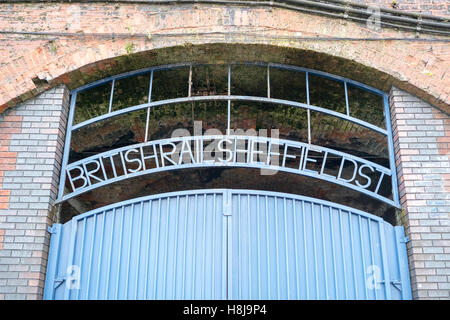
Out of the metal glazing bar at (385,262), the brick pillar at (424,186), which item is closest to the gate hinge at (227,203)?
the metal glazing bar at (385,262)

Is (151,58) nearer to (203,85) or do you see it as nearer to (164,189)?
(203,85)

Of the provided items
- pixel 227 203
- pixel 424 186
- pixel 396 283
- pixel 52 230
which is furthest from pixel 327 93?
pixel 52 230

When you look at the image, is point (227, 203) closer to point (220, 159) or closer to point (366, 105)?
point (220, 159)

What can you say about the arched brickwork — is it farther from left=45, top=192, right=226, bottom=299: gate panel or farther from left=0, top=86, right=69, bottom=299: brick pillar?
left=45, top=192, right=226, bottom=299: gate panel

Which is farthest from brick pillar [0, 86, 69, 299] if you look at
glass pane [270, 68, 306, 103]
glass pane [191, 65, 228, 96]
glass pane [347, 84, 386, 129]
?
glass pane [347, 84, 386, 129]

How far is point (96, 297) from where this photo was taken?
5.37 meters

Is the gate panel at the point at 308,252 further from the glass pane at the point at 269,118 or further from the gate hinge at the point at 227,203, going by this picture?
the glass pane at the point at 269,118

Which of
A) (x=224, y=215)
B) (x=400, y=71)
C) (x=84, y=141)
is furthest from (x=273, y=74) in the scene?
(x=84, y=141)

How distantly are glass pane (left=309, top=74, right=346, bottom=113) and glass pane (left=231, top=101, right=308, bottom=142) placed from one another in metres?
0.54

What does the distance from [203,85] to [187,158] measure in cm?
204

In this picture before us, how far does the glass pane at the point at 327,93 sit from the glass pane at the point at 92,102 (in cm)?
284

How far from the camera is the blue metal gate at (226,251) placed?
5391mm
